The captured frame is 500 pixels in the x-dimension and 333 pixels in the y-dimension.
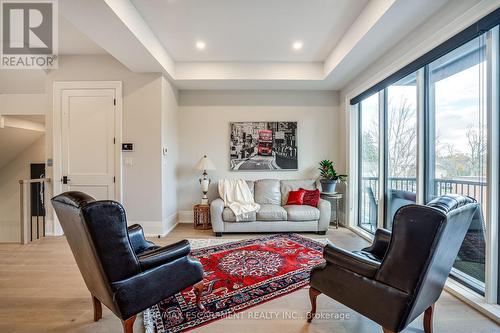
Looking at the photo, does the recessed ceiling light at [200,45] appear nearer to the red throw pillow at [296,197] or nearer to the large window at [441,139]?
the large window at [441,139]

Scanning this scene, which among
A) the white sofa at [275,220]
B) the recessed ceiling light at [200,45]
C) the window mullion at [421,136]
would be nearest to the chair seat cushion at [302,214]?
the white sofa at [275,220]

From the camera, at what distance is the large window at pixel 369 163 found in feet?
12.3

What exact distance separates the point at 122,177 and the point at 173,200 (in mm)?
987

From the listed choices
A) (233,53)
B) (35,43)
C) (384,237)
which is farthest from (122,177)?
(384,237)

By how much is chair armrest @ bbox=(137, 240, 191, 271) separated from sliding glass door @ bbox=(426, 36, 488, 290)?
244 centimetres

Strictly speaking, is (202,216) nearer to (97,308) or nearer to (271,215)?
(271,215)

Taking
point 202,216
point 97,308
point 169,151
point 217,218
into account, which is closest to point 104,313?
point 97,308

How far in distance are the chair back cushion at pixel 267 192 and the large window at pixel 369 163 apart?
149 centimetres

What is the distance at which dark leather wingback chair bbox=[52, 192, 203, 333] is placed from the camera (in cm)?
134

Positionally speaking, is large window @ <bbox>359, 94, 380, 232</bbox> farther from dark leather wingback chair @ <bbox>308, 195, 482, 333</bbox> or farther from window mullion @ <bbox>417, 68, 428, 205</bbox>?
dark leather wingback chair @ <bbox>308, 195, 482, 333</bbox>

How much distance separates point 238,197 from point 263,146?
117 cm

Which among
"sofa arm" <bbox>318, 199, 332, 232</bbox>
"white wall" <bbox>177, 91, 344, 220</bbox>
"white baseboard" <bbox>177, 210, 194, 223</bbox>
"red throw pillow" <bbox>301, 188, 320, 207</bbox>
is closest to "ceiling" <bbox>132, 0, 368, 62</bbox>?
"white wall" <bbox>177, 91, 344, 220</bbox>

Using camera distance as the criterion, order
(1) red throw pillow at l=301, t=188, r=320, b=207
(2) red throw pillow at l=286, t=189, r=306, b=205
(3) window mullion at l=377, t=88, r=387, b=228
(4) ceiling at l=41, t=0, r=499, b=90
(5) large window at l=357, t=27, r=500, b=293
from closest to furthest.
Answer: (5) large window at l=357, t=27, r=500, b=293 → (4) ceiling at l=41, t=0, r=499, b=90 → (3) window mullion at l=377, t=88, r=387, b=228 → (1) red throw pillow at l=301, t=188, r=320, b=207 → (2) red throw pillow at l=286, t=189, r=306, b=205

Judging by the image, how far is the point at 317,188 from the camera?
4.60 meters
